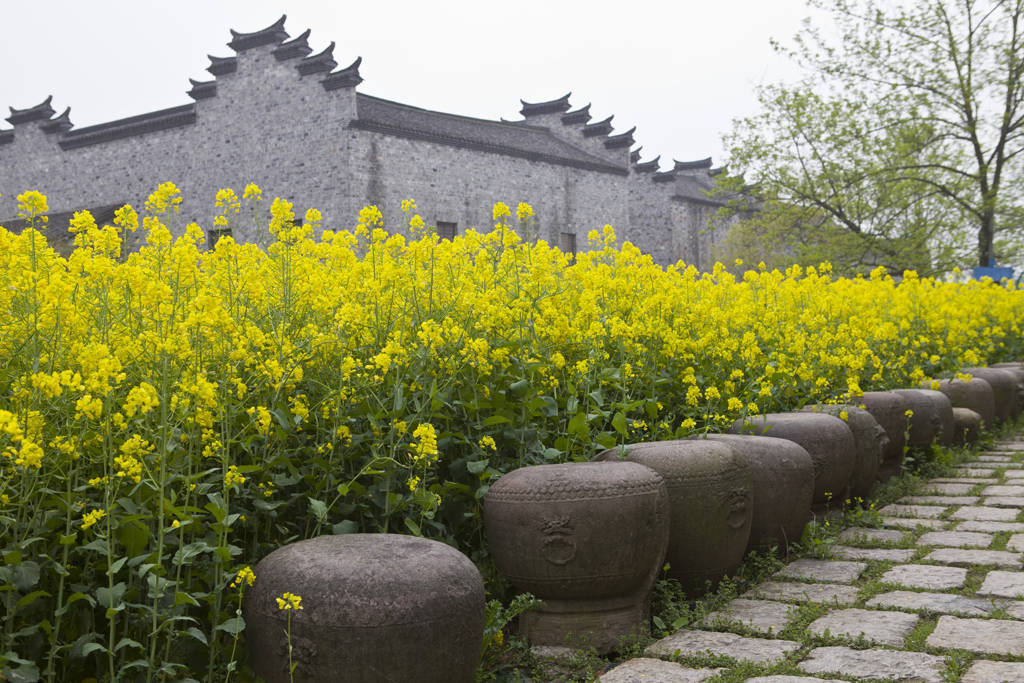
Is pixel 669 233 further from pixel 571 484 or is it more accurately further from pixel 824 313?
pixel 571 484

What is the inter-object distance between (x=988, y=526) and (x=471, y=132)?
23396 mm

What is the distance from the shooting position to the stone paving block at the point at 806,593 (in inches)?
156

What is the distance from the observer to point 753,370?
19.3 feet

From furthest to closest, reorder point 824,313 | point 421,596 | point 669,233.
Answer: point 669,233 < point 824,313 < point 421,596

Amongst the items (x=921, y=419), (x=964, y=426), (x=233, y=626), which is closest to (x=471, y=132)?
(x=964, y=426)

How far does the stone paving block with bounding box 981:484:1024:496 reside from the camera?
6141 mm

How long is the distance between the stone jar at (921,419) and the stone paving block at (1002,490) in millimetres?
559

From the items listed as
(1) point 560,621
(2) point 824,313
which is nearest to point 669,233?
(2) point 824,313

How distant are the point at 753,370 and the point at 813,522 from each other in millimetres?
1209

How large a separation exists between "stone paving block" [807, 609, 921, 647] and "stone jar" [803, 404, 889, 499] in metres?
1.86

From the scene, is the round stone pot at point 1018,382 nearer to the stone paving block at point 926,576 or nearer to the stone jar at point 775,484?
the stone paving block at point 926,576

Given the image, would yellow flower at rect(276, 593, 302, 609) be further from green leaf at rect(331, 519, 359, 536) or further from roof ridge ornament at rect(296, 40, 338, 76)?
roof ridge ornament at rect(296, 40, 338, 76)

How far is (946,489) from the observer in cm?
641

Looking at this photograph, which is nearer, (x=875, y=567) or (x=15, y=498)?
(x=15, y=498)
